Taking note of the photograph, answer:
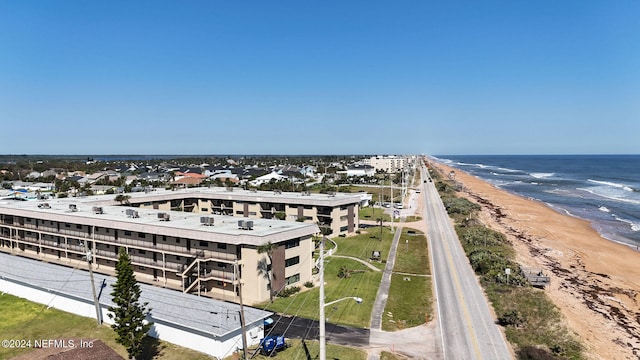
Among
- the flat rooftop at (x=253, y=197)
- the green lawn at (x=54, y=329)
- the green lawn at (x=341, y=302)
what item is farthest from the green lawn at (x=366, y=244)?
the green lawn at (x=54, y=329)

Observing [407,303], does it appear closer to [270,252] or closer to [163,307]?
[270,252]

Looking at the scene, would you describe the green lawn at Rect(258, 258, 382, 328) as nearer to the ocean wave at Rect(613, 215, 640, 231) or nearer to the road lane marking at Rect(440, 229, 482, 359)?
the road lane marking at Rect(440, 229, 482, 359)

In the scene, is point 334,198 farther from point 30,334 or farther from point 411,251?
point 30,334

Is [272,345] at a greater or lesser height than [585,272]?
greater

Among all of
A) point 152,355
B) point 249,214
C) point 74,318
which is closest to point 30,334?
point 74,318

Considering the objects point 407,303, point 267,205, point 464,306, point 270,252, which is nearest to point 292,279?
point 270,252

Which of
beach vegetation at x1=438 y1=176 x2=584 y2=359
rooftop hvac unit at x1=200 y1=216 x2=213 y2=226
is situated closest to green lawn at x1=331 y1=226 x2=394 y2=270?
beach vegetation at x1=438 y1=176 x2=584 y2=359
